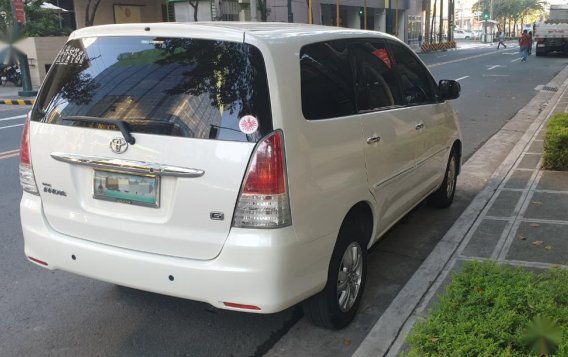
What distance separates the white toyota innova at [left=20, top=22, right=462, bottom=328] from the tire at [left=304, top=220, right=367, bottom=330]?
0.04 ft

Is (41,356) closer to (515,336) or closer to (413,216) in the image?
(515,336)

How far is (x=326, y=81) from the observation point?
3393 millimetres

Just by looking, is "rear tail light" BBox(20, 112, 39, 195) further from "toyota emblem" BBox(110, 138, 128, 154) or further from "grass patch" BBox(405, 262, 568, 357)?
"grass patch" BBox(405, 262, 568, 357)

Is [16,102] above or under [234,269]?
under

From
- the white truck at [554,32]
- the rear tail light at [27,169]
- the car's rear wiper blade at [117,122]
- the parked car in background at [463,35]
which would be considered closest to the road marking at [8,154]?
the rear tail light at [27,169]

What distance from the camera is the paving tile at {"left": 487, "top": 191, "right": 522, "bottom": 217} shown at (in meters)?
5.73

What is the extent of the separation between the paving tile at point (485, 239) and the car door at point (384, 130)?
666 mm

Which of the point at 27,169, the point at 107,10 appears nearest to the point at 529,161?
the point at 27,169

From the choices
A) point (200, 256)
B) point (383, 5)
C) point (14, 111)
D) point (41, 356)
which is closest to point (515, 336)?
point (200, 256)

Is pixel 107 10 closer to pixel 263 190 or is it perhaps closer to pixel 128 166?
pixel 128 166

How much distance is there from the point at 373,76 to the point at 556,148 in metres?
4.16

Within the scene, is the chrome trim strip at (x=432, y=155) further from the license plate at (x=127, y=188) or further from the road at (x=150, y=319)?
the license plate at (x=127, y=188)

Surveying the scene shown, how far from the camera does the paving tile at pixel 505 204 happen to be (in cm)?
573

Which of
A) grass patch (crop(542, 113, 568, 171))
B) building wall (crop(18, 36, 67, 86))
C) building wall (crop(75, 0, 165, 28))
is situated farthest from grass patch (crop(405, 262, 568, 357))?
building wall (crop(75, 0, 165, 28))
